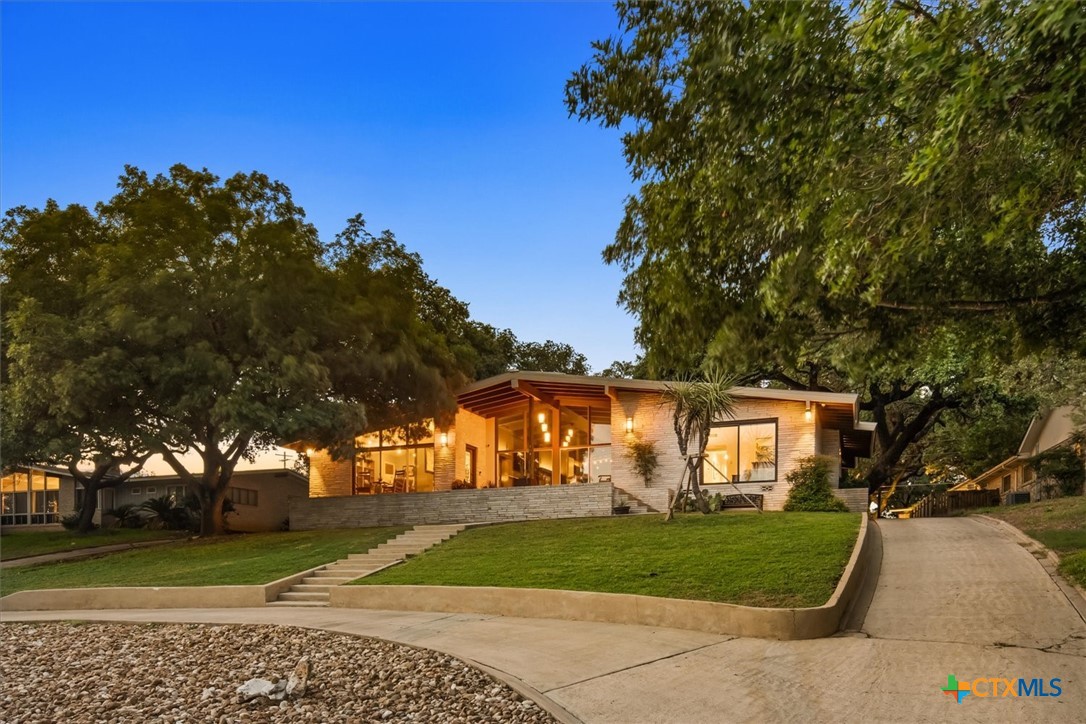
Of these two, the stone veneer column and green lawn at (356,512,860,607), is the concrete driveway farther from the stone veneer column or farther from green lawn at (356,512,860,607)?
the stone veneer column

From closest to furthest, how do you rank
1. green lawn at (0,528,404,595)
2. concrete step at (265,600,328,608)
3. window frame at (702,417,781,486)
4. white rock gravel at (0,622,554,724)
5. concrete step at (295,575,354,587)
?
white rock gravel at (0,622,554,724) → concrete step at (265,600,328,608) → concrete step at (295,575,354,587) → green lawn at (0,528,404,595) → window frame at (702,417,781,486)

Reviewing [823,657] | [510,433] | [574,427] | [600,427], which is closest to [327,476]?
[510,433]

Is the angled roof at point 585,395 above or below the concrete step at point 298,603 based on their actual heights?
above

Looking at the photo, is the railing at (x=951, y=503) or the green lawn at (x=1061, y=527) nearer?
the green lawn at (x=1061, y=527)

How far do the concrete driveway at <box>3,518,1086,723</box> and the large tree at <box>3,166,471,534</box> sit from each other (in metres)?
9.65

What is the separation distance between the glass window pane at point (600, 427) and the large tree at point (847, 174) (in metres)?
13.6

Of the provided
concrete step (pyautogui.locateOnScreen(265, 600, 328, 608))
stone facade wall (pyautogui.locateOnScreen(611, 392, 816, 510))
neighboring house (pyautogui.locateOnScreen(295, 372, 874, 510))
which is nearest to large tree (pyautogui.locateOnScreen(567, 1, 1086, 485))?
concrete step (pyautogui.locateOnScreen(265, 600, 328, 608))

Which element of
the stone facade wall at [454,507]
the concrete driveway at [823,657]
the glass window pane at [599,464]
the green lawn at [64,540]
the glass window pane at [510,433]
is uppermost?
the glass window pane at [510,433]

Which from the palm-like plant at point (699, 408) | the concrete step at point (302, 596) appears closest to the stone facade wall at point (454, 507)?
the palm-like plant at point (699, 408)

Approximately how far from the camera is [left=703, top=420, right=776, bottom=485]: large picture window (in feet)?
66.9

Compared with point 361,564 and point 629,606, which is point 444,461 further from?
point 629,606

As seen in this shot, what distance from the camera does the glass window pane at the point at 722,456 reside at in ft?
68.5

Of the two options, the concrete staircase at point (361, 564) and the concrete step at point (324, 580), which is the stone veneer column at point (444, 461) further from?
the concrete step at point (324, 580)

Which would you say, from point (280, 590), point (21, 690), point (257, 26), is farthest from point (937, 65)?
point (280, 590)
